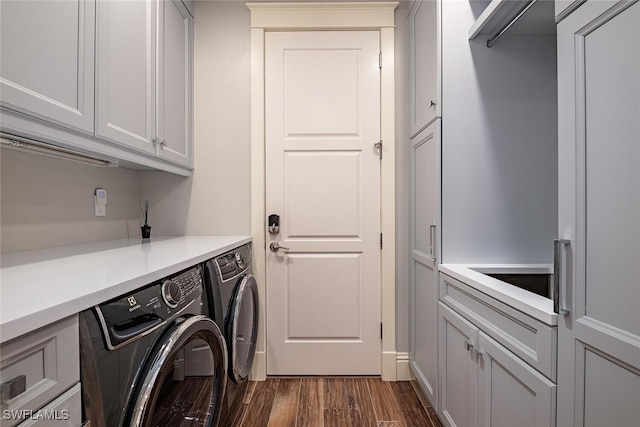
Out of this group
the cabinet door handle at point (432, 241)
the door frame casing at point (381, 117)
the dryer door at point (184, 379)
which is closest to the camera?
the dryer door at point (184, 379)

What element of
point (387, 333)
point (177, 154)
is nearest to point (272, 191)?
point (177, 154)

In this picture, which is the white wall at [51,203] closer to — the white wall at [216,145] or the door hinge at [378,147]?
the white wall at [216,145]

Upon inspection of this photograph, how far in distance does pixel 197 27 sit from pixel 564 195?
7.56 ft

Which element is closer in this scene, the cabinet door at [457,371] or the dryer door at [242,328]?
the cabinet door at [457,371]

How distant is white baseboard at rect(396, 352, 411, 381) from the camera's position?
213cm

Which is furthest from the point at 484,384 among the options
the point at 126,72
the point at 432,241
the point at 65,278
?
the point at 126,72

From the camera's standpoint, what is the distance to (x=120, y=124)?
1.36 m

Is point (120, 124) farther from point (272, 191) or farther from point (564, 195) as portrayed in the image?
point (564, 195)

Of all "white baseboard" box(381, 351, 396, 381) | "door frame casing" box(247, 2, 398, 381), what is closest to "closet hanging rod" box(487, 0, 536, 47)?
"door frame casing" box(247, 2, 398, 381)

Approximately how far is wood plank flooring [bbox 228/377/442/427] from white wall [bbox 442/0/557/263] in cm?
91

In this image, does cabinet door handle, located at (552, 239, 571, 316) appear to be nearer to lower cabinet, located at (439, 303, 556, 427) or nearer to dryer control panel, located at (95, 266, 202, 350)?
lower cabinet, located at (439, 303, 556, 427)

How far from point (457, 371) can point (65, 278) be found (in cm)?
145

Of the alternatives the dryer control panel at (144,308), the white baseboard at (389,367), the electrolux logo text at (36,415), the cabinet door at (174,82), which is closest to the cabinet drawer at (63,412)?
the electrolux logo text at (36,415)

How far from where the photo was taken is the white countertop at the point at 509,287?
90cm
